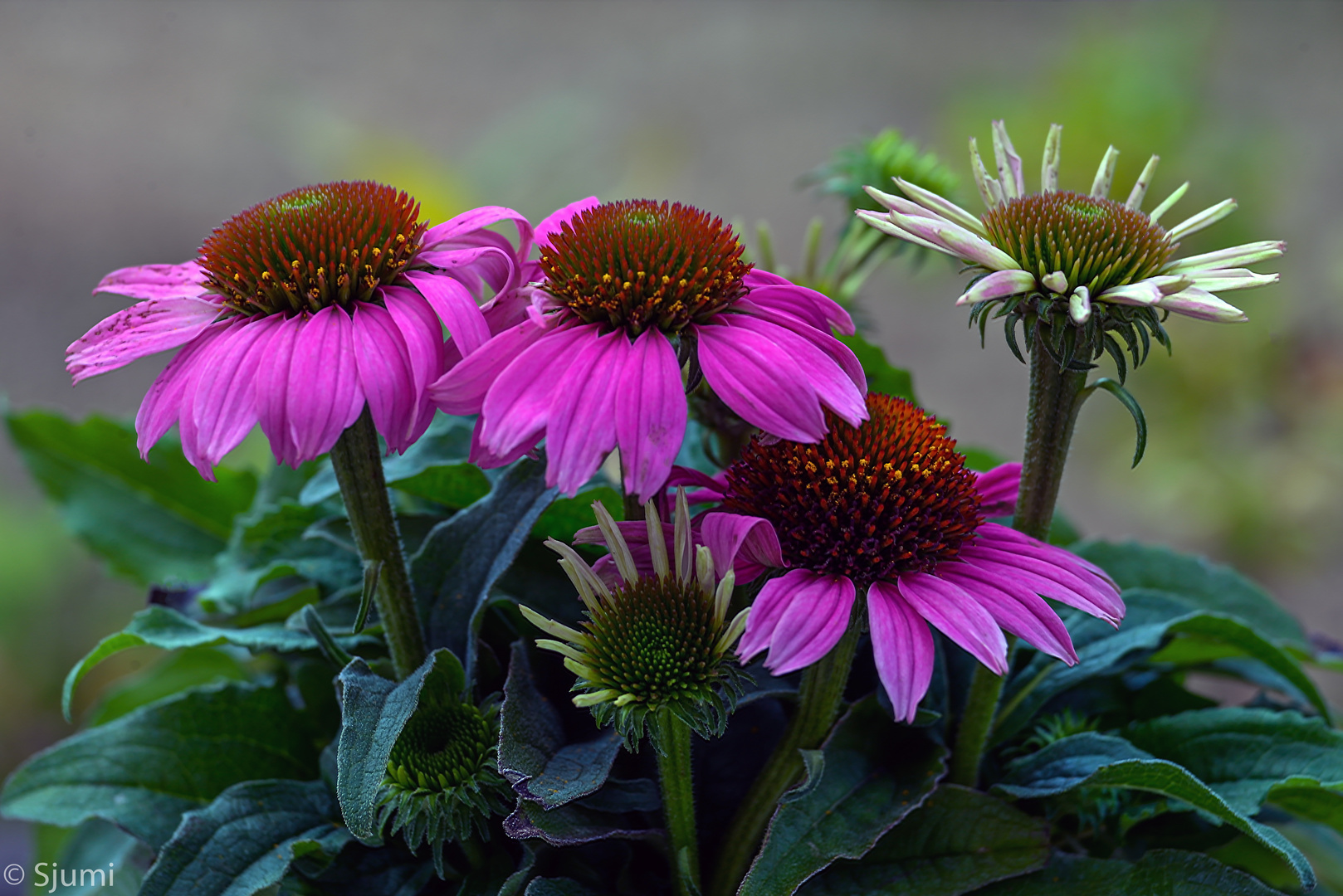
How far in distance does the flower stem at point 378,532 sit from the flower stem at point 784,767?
173mm

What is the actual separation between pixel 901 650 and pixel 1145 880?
8.2 inches

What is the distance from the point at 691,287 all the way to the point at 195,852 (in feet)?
1.16

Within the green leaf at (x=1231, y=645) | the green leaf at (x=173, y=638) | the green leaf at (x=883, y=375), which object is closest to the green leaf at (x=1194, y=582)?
the green leaf at (x=1231, y=645)

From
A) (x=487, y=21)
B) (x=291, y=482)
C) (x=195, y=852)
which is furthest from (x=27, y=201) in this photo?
(x=195, y=852)

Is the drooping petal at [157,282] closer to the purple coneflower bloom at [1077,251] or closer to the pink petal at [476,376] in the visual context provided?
the pink petal at [476,376]

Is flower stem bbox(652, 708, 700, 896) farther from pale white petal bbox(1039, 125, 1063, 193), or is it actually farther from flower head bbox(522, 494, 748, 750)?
pale white petal bbox(1039, 125, 1063, 193)

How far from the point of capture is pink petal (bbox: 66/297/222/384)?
458 mm

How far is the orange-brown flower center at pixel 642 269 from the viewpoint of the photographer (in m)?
0.44

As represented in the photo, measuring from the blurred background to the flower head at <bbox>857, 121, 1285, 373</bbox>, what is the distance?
0.33 m

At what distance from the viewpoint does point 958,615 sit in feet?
1.38

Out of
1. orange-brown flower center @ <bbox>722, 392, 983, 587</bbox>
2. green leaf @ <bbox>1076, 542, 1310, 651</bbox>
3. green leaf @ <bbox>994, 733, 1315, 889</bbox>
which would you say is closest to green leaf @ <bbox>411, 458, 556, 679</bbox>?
orange-brown flower center @ <bbox>722, 392, 983, 587</bbox>

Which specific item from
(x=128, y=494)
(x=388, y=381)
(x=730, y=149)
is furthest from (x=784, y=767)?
(x=730, y=149)

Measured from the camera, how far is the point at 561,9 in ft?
14.7

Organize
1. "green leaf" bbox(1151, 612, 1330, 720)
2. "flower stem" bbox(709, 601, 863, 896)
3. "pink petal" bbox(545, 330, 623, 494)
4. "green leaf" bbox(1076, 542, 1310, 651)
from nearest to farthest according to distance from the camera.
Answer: "pink petal" bbox(545, 330, 623, 494) < "flower stem" bbox(709, 601, 863, 896) < "green leaf" bbox(1151, 612, 1330, 720) < "green leaf" bbox(1076, 542, 1310, 651)
